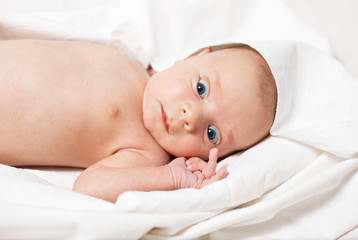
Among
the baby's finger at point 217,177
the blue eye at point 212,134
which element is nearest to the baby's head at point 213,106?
the blue eye at point 212,134

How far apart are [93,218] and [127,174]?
199mm

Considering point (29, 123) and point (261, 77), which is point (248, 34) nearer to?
point (261, 77)

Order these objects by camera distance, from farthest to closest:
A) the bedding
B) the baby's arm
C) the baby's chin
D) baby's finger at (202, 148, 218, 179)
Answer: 1. the baby's chin
2. baby's finger at (202, 148, 218, 179)
3. the baby's arm
4. the bedding

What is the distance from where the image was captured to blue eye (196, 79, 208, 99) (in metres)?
1.25

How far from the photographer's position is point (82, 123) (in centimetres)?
122

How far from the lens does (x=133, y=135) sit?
1.29m

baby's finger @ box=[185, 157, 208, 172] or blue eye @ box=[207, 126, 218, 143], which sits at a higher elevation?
blue eye @ box=[207, 126, 218, 143]

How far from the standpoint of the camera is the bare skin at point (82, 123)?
112 centimetres

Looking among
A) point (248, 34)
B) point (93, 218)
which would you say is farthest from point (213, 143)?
point (248, 34)

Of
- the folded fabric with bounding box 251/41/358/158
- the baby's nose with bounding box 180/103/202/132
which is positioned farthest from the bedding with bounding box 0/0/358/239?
the baby's nose with bounding box 180/103/202/132

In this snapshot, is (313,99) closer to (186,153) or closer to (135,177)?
(186,153)

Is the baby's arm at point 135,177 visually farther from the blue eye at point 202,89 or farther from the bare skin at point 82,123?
the blue eye at point 202,89

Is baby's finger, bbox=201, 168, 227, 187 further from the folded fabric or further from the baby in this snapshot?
the folded fabric

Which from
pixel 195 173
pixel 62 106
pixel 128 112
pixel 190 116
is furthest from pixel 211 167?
pixel 62 106
